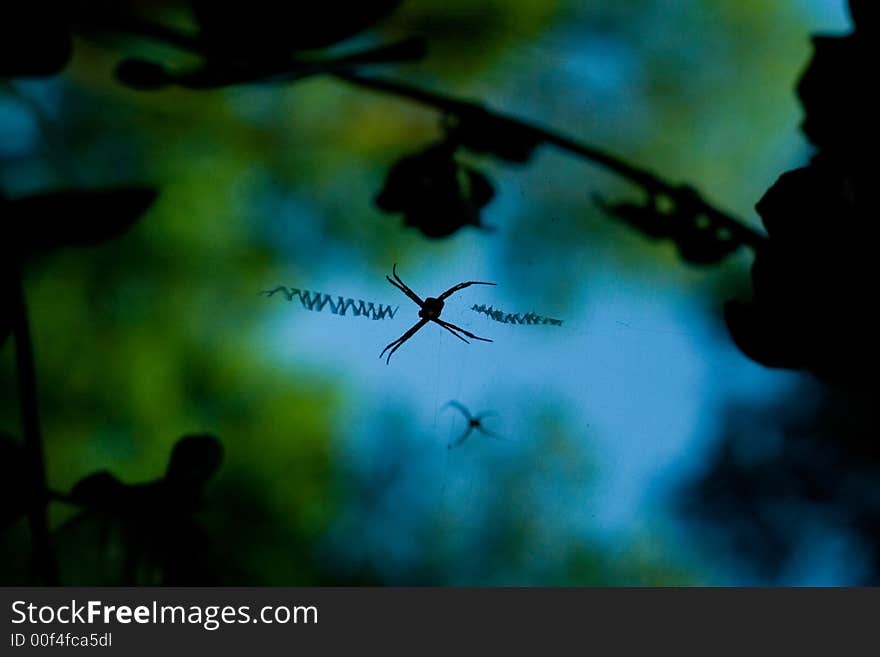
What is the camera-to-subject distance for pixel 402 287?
459 mm

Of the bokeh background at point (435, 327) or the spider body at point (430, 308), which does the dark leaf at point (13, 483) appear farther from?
the spider body at point (430, 308)

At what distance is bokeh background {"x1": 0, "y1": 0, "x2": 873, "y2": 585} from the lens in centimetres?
43

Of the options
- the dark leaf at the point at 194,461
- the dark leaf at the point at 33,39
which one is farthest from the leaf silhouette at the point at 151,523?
the dark leaf at the point at 33,39

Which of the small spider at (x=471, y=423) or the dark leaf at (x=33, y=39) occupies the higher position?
the dark leaf at (x=33, y=39)

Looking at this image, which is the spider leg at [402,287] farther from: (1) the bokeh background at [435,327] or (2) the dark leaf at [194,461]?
(2) the dark leaf at [194,461]

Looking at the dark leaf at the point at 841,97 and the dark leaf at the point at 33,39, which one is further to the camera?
the dark leaf at the point at 841,97

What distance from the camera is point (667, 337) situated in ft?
1.65

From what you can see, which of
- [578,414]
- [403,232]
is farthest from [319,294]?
[578,414]

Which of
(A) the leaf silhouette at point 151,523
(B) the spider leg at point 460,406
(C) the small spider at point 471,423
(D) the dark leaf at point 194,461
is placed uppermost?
(B) the spider leg at point 460,406

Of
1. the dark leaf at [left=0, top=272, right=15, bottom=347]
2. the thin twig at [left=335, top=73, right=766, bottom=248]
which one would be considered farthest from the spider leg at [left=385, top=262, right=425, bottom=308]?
the dark leaf at [left=0, top=272, right=15, bottom=347]

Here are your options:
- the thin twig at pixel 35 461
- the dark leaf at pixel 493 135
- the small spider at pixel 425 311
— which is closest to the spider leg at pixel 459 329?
the small spider at pixel 425 311

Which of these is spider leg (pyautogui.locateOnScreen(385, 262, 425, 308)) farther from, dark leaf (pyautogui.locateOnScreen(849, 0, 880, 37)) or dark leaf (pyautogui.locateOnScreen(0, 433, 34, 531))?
dark leaf (pyautogui.locateOnScreen(849, 0, 880, 37))

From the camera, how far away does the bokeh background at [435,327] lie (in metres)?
0.43

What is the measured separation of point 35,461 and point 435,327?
233mm
